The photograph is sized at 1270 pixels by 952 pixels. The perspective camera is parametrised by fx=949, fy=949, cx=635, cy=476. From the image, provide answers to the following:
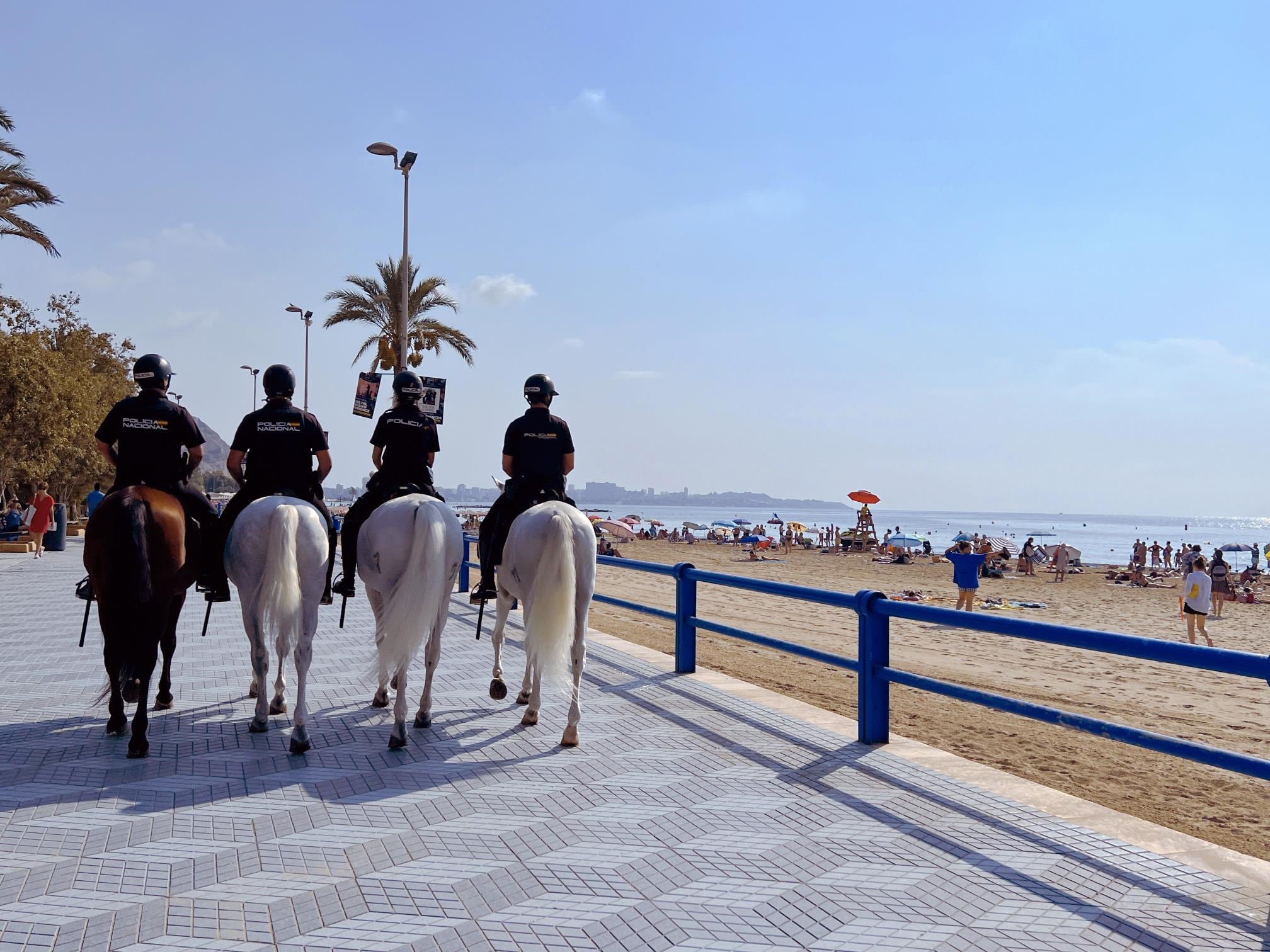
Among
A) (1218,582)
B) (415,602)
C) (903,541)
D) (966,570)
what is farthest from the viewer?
(903,541)

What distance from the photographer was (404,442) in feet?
22.6

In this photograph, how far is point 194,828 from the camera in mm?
4480

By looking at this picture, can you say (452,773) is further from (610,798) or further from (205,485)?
(205,485)

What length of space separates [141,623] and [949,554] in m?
18.1

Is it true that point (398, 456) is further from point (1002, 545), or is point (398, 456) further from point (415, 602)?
point (1002, 545)

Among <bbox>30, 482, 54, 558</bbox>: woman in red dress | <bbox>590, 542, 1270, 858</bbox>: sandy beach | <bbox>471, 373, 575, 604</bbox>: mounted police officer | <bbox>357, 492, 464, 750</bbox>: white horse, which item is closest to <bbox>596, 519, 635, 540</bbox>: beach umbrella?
<bbox>590, 542, 1270, 858</bbox>: sandy beach

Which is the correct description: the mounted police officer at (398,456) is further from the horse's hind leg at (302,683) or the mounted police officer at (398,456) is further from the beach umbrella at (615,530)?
the beach umbrella at (615,530)

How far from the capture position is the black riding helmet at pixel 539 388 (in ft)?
23.5

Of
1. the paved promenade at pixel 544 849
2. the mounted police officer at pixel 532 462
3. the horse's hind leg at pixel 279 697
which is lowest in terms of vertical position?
the paved promenade at pixel 544 849

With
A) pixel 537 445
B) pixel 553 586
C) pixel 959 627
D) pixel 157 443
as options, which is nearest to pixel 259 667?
pixel 157 443

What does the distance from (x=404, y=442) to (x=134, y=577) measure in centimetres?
196

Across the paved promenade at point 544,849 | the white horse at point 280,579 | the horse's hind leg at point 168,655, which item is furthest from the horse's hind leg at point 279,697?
the horse's hind leg at point 168,655

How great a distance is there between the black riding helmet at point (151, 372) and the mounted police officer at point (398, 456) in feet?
4.75

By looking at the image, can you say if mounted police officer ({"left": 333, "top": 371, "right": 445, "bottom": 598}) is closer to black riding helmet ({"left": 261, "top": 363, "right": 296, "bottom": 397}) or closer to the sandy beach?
black riding helmet ({"left": 261, "top": 363, "right": 296, "bottom": 397})
